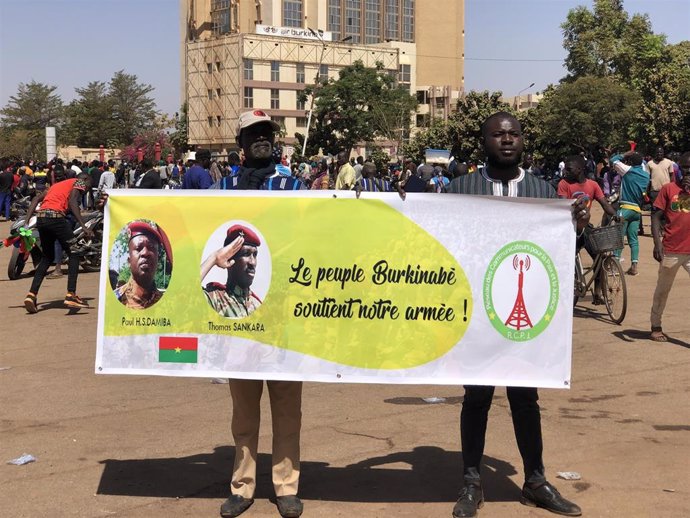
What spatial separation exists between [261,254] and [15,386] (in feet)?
13.7

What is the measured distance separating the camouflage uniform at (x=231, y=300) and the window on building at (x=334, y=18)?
110470 mm

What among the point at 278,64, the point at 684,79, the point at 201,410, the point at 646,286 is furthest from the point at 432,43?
the point at 201,410

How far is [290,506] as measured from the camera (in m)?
4.84

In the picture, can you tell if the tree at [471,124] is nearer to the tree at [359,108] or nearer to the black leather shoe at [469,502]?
the tree at [359,108]

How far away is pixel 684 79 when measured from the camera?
2116 inches

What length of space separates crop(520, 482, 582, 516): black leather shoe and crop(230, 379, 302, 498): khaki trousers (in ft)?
4.00

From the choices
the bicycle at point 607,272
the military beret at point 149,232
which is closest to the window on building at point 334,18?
the bicycle at point 607,272

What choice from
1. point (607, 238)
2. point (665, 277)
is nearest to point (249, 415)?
point (665, 277)

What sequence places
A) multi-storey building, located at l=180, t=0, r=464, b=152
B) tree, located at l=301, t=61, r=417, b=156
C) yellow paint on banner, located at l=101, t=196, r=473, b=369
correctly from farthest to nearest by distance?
1. multi-storey building, located at l=180, t=0, r=464, b=152
2. tree, located at l=301, t=61, r=417, b=156
3. yellow paint on banner, located at l=101, t=196, r=473, b=369

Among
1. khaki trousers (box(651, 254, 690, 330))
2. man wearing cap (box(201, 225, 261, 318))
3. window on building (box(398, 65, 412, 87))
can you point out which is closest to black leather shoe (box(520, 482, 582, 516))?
man wearing cap (box(201, 225, 261, 318))

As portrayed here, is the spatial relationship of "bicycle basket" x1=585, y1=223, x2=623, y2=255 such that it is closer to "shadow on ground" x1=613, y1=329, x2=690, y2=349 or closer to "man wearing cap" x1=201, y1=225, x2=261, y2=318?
"shadow on ground" x1=613, y1=329, x2=690, y2=349

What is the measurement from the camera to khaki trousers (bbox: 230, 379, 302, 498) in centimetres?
495

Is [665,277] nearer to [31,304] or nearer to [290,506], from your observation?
[290,506]

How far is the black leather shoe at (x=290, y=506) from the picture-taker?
4.83m
